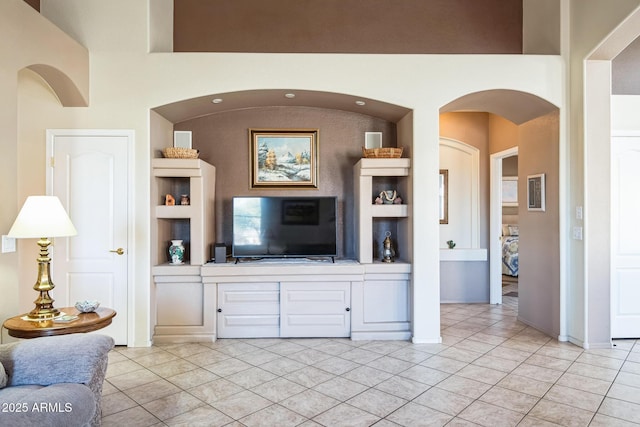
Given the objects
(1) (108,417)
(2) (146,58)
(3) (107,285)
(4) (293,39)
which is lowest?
(1) (108,417)

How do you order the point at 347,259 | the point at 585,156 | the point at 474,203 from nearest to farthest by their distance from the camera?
the point at 585,156, the point at 347,259, the point at 474,203

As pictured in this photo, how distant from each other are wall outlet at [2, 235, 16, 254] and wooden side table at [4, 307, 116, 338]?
18.6 inches

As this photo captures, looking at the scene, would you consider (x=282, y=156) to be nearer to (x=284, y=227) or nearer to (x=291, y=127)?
(x=291, y=127)

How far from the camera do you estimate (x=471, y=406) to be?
299cm

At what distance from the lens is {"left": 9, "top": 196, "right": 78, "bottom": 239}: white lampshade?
9.23 feet

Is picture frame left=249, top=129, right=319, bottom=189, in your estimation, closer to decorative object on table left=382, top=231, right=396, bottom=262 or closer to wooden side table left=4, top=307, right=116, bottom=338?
decorative object on table left=382, top=231, right=396, bottom=262

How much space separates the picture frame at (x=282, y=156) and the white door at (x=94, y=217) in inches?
57.7

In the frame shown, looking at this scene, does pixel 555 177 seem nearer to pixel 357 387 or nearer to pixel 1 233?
pixel 357 387

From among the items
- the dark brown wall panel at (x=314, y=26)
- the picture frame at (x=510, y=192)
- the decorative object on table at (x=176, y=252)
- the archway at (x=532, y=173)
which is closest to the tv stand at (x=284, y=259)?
the decorative object on table at (x=176, y=252)

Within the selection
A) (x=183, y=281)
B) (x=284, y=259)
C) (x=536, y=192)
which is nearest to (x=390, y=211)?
(x=284, y=259)

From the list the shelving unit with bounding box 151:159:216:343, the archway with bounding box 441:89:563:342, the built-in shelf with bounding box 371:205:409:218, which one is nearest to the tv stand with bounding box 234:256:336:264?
the shelving unit with bounding box 151:159:216:343

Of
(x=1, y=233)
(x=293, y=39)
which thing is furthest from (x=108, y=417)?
(x=293, y=39)

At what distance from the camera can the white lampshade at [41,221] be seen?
281 centimetres

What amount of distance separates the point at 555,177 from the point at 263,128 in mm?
3301
